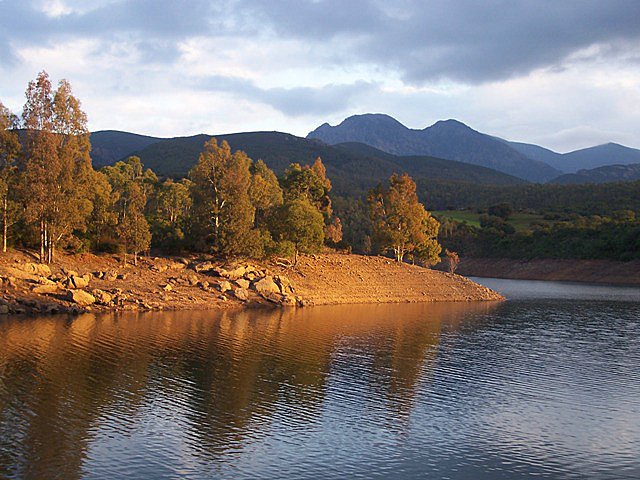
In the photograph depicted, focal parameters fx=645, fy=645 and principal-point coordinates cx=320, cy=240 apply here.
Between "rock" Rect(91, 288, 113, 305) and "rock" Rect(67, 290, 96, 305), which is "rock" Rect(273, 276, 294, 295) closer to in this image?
"rock" Rect(91, 288, 113, 305)

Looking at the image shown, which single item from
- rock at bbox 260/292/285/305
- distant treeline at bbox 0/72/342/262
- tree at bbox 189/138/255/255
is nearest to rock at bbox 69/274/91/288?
distant treeline at bbox 0/72/342/262

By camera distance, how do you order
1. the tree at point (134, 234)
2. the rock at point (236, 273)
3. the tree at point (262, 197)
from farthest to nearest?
1. the tree at point (262, 197)
2. the rock at point (236, 273)
3. the tree at point (134, 234)

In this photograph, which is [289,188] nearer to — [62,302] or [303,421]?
[62,302]

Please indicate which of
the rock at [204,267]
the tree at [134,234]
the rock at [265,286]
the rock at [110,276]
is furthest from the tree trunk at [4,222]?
the rock at [265,286]

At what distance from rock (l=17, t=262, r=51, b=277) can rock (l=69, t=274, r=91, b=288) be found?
1.90 meters

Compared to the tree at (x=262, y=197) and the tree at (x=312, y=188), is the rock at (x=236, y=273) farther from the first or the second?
the tree at (x=312, y=188)

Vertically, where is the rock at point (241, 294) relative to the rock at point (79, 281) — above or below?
below

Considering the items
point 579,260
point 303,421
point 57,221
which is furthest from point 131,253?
point 579,260

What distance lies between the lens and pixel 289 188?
8269cm

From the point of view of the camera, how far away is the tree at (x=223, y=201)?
62344 mm

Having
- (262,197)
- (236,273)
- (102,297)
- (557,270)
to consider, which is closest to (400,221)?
(262,197)

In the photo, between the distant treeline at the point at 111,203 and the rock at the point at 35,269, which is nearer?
the rock at the point at 35,269

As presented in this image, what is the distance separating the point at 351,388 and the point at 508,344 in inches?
711

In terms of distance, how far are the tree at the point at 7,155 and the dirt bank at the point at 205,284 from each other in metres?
4.02
